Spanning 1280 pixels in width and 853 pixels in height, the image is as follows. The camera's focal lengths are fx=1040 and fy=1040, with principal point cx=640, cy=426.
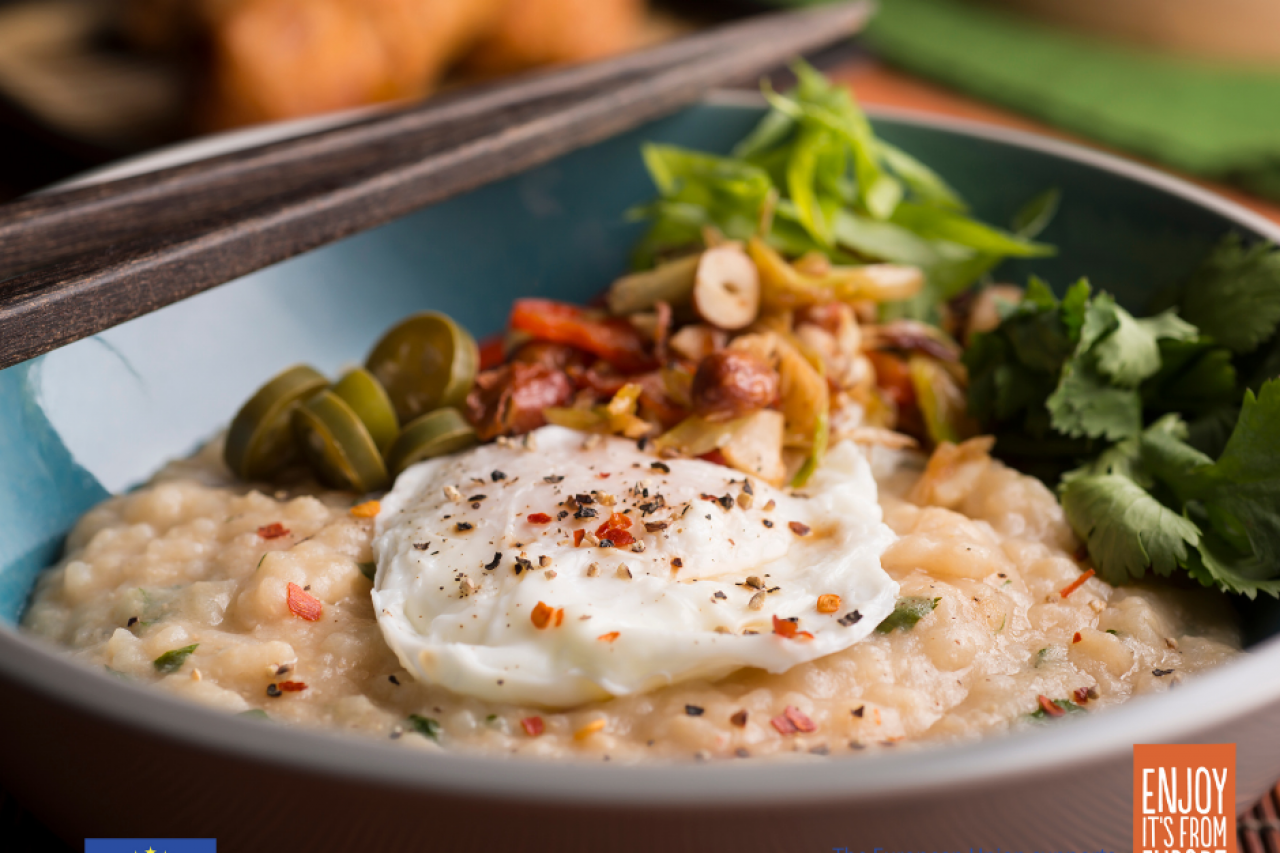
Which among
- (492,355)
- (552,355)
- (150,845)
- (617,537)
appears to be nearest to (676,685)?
(617,537)

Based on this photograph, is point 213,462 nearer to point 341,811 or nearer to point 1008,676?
point 341,811

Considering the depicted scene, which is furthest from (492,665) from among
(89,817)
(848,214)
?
(848,214)

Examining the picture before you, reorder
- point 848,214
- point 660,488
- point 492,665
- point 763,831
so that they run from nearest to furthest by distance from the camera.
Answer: point 763,831 < point 492,665 < point 660,488 < point 848,214

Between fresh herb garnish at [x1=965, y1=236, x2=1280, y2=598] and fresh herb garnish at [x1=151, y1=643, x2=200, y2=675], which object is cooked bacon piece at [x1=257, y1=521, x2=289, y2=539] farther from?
fresh herb garnish at [x1=965, y1=236, x2=1280, y2=598]

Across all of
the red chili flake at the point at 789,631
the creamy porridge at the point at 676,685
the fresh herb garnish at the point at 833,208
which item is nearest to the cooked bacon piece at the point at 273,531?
the creamy porridge at the point at 676,685

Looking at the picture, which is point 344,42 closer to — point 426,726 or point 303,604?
point 303,604

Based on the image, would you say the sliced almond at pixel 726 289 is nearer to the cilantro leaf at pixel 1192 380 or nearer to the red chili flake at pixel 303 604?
the cilantro leaf at pixel 1192 380
